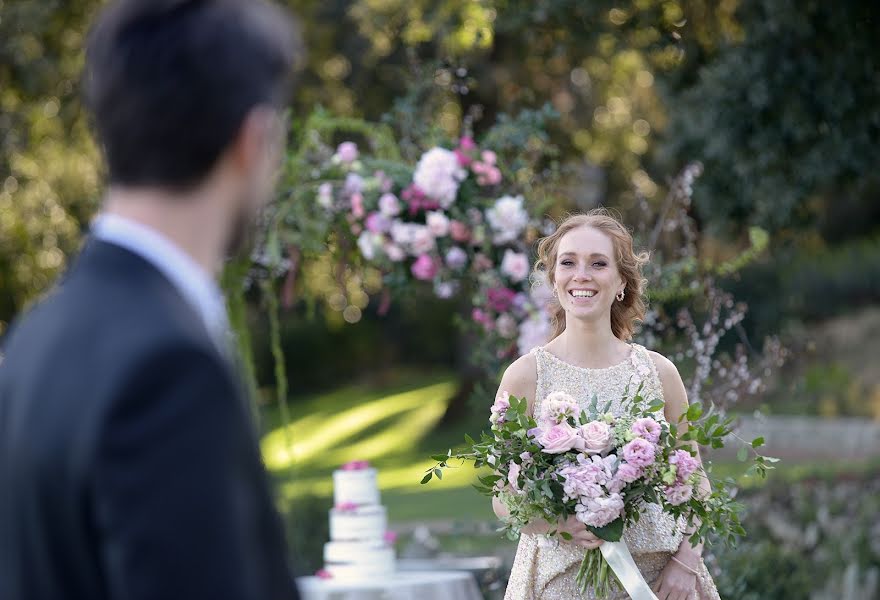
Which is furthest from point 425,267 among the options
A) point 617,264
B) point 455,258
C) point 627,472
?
point 627,472

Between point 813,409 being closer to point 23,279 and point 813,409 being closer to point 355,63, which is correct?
point 355,63

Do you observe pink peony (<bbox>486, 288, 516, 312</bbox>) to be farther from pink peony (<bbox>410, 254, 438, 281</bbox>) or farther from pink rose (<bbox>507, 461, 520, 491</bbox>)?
pink rose (<bbox>507, 461, 520, 491</bbox>)

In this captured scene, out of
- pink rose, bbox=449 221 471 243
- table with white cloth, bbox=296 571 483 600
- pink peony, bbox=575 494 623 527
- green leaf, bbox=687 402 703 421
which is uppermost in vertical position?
pink rose, bbox=449 221 471 243

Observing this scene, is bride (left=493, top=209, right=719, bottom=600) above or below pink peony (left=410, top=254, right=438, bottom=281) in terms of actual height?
below

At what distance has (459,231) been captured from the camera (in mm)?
7406

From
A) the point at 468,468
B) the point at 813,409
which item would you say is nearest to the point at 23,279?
the point at 468,468

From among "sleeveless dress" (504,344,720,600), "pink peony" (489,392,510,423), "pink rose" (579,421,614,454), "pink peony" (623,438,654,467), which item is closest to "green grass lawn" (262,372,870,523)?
"sleeveless dress" (504,344,720,600)

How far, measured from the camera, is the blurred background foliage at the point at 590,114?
29.1ft

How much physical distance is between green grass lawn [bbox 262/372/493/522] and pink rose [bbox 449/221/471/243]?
5929mm

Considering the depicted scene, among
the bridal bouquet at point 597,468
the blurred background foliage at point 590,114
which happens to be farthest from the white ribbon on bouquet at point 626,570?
the blurred background foliage at point 590,114

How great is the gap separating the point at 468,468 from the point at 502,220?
35.7 feet

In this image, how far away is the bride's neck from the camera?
4492 millimetres

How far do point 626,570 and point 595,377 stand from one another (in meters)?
0.70

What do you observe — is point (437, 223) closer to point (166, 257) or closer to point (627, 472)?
point (627, 472)
